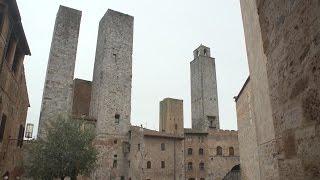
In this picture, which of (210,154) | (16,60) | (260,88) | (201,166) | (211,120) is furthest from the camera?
(211,120)

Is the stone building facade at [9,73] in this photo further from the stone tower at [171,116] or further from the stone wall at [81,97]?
the stone tower at [171,116]

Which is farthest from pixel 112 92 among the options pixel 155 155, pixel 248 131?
pixel 248 131

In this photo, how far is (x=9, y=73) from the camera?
11.3 metres

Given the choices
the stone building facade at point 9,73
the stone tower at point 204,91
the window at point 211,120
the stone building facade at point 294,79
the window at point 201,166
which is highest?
the stone tower at point 204,91

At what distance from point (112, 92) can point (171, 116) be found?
10037mm

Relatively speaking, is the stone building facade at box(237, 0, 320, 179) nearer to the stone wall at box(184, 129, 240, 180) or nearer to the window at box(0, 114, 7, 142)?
the window at box(0, 114, 7, 142)

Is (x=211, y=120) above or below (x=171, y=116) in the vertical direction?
above

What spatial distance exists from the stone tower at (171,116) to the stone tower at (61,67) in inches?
515

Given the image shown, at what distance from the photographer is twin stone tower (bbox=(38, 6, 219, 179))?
91.5 feet

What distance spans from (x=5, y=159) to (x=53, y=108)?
1497 centimetres

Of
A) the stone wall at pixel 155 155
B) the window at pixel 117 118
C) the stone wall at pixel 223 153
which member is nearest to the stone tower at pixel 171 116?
the stone wall at pixel 155 155

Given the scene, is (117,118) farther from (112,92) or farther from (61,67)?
(61,67)

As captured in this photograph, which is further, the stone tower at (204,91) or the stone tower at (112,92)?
the stone tower at (204,91)

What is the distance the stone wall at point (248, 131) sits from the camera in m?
12.8
